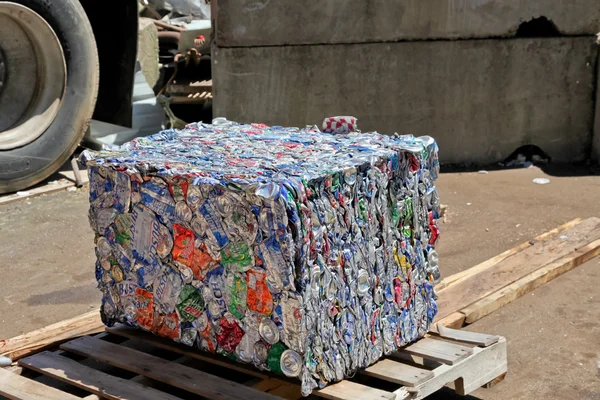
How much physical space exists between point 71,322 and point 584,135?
15.6ft

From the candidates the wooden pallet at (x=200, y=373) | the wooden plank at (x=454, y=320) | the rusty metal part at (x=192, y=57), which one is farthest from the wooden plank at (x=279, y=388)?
the rusty metal part at (x=192, y=57)

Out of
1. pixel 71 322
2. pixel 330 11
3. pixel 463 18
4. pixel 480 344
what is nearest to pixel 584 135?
pixel 463 18

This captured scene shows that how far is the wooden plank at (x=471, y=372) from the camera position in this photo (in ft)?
9.47

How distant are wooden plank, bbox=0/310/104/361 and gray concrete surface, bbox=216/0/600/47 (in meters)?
3.33

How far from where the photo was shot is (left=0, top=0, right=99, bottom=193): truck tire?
19.7 feet

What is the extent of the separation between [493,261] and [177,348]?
1.97 meters

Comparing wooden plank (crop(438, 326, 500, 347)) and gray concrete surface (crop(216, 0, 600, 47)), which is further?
gray concrete surface (crop(216, 0, 600, 47))

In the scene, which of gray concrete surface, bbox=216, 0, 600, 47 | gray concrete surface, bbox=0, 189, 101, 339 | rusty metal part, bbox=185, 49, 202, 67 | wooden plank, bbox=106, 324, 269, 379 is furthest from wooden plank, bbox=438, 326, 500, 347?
rusty metal part, bbox=185, 49, 202, 67

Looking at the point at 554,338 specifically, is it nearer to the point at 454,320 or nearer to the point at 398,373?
the point at 454,320

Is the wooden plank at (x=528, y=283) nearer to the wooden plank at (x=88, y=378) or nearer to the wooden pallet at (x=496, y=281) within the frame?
the wooden pallet at (x=496, y=281)

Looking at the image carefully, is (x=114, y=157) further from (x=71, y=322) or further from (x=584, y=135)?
(x=584, y=135)

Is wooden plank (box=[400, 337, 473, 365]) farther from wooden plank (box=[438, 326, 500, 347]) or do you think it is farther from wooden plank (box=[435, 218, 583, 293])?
wooden plank (box=[435, 218, 583, 293])

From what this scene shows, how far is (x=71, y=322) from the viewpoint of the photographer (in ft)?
12.2

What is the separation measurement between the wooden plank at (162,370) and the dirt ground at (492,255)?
0.85 meters
